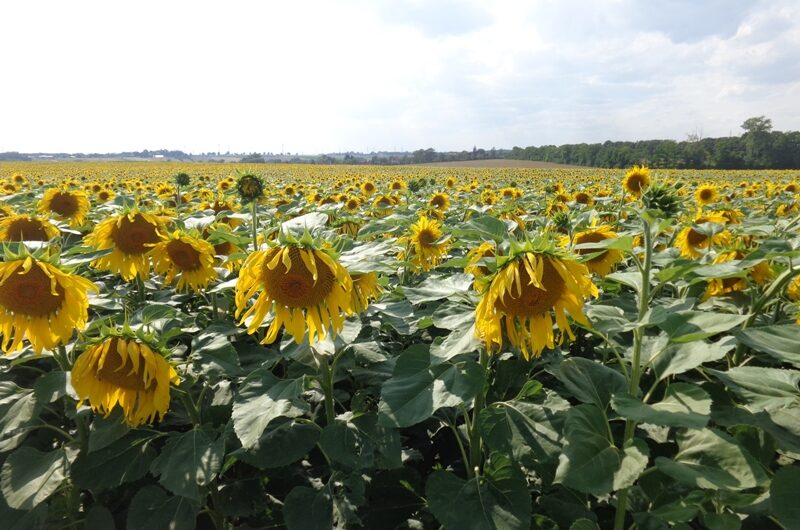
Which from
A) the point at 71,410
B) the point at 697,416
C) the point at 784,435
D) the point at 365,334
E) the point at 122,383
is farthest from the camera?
the point at 365,334

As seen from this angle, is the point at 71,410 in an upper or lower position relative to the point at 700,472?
lower

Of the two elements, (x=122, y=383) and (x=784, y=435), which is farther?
(x=122, y=383)

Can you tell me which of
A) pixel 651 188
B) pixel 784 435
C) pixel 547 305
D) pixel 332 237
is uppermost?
pixel 651 188

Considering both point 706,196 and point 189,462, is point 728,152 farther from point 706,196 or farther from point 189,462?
point 189,462

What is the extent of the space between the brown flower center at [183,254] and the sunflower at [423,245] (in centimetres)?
188

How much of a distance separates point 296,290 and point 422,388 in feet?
1.85

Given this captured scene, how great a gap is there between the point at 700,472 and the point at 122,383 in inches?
74.9

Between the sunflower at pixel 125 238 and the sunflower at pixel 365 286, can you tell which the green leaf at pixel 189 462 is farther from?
the sunflower at pixel 125 238

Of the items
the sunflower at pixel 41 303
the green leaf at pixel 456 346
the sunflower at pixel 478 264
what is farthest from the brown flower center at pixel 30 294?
the sunflower at pixel 478 264

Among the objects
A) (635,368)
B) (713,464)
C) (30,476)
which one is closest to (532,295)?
(635,368)

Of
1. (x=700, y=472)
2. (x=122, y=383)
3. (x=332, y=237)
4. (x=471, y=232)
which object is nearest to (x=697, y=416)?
(x=700, y=472)

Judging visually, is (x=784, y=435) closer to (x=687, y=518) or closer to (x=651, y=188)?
(x=687, y=518)

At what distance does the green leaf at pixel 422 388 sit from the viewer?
Answer: 1442 mm

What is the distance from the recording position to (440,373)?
1.63m
